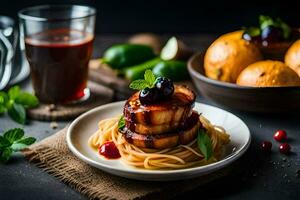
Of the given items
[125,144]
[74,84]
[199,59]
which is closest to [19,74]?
[74,84]

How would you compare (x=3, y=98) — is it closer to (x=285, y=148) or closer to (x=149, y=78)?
(x=149, y=78)

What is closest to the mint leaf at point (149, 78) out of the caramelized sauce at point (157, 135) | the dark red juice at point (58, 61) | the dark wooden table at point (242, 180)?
the caramelized sauce at point (157, 135)

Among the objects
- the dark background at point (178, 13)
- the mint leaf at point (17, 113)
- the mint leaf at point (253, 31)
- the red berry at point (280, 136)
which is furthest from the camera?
the dark background at point (178, 13)

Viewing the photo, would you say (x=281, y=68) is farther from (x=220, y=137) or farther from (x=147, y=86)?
(x=147, y=86)

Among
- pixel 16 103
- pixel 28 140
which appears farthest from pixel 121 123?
pixel 16 103

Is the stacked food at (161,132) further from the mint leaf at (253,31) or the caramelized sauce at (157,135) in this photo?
the mint leaf at (253,31)

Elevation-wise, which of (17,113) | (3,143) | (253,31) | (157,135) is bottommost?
(17,113)

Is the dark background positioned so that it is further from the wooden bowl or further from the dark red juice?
the wooden bowl

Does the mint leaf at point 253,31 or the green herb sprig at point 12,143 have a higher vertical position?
the mint leaf at point 253,31
